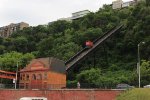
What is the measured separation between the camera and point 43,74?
7488 cm

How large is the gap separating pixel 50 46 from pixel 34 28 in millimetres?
34241

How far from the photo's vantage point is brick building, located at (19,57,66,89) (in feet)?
243

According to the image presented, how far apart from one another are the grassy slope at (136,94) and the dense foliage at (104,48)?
651 inches

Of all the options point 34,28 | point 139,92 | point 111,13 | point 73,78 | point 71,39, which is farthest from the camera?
point 34,28

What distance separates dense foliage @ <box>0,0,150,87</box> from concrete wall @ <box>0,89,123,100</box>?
15.8 meters

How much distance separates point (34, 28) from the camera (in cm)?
14438

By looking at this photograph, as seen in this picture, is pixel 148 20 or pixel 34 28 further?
pixel 34 28

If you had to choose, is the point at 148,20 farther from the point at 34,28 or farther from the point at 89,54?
the point at 34,28

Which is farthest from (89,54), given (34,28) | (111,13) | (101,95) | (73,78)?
(34,28)

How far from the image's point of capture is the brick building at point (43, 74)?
74125 millimetres

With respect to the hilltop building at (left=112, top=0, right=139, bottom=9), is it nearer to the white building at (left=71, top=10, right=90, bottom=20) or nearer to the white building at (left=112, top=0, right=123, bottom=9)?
the white building at (left=112, top=0, right=123, bottom=9)

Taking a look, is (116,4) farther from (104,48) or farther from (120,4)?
(104,48)

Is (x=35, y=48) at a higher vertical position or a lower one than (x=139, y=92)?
higher

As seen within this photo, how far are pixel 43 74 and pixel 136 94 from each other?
28.6m
